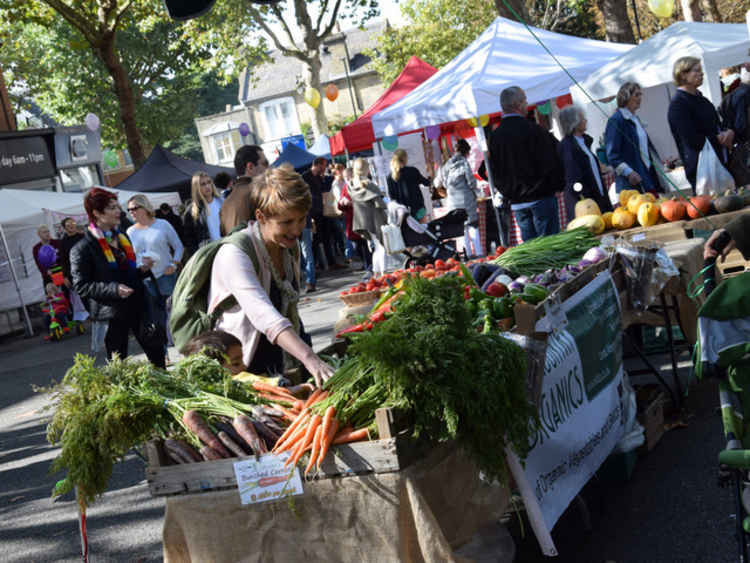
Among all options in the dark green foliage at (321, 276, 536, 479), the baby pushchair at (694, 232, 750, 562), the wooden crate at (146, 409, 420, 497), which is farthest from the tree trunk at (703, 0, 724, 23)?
the wooden crate at (146, 409, 420, 497)

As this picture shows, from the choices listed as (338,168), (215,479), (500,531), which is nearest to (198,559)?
(215,479)

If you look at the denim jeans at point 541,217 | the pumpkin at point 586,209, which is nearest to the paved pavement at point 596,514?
the pumpkin at point 586,209

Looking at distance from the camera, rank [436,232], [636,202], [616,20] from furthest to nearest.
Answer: [616,20], [436,232], [636,202]

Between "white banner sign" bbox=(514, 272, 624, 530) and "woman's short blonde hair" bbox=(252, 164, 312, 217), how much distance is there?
1367mm

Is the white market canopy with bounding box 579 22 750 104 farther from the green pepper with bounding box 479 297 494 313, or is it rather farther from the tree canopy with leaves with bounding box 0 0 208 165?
the tree canopy with leaves with bounding box 0 0 208 165

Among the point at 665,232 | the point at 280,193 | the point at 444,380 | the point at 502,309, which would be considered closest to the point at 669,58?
the point at 665,232

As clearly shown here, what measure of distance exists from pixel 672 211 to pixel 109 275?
4.82 m

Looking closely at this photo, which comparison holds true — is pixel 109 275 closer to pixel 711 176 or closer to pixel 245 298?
pixel 245 298

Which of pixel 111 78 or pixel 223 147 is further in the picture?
pixel 223 147

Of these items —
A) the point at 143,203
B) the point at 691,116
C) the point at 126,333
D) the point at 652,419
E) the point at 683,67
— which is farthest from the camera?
the point at 143,203

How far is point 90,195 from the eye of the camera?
7.40 meters

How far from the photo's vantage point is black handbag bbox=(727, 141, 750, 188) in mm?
9469

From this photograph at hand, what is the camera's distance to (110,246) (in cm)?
759

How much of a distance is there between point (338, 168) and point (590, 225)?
35.1ft
